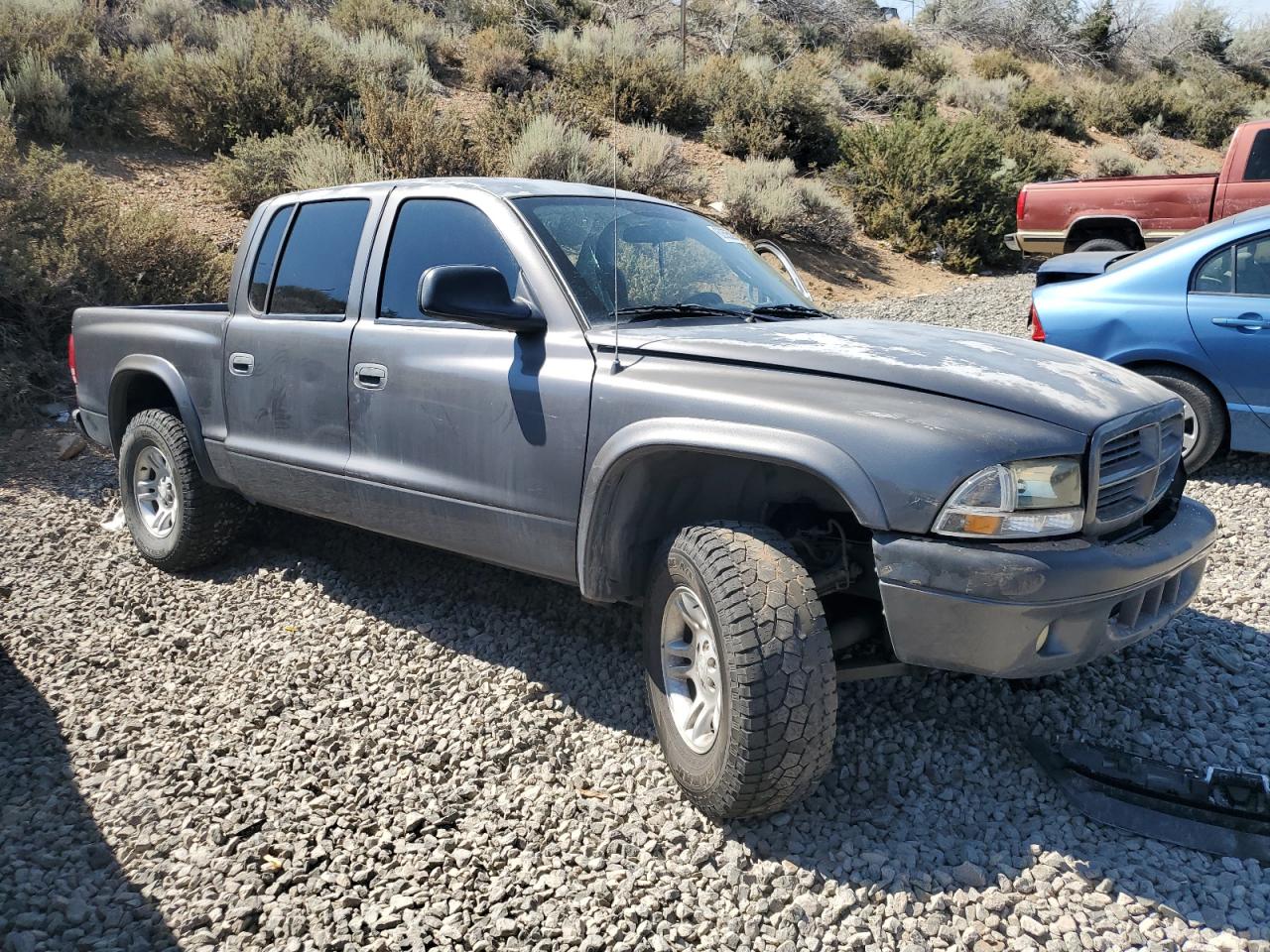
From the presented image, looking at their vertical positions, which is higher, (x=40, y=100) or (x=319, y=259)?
(x=40, y=100)

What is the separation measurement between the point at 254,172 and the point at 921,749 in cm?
1098

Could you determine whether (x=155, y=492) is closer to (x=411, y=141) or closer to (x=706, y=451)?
(x=706, y=451)

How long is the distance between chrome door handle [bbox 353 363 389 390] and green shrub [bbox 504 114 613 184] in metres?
9.41

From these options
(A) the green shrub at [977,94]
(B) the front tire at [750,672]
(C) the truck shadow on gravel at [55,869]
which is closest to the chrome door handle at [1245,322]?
(B) the front tire at [750,672]

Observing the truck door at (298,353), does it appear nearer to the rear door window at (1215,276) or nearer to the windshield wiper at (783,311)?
the windshield wiper at (783,311)

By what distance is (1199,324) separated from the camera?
19.0 feet

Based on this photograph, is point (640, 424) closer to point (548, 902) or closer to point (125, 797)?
point (548, 902)

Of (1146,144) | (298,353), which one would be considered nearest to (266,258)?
(298,353)

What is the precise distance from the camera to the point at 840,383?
112 inches

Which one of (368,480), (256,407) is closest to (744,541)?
(368,480)

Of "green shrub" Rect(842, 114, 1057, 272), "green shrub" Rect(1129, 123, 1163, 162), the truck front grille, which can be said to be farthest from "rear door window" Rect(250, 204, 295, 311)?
"green shrub" Rect(1129, 123, 1163, 162)

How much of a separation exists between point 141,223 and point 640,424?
7723 mm

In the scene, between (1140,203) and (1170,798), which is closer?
(1170,798)

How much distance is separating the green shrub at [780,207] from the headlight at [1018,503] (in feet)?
39.6
